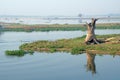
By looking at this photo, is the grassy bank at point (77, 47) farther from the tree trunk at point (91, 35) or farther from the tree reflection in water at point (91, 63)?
the tree reflection in water at point (91, 63)

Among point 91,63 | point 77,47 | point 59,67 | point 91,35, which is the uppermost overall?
point 91,35

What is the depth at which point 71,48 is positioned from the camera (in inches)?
971

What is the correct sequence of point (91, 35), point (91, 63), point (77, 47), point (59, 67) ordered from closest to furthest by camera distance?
point (59, 67) < point (91, 63) < point (77, 47) < point (91, 35)

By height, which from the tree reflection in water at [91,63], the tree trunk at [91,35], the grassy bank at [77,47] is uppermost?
the tree trunk at [91,35]

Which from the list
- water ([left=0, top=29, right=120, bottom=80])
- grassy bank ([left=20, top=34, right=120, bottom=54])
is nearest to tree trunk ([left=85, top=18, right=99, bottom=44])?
grassy bank ([left=20, top=34, right=120, bottom=54])

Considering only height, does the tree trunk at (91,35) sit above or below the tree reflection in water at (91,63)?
above

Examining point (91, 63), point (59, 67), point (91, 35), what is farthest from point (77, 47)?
point (59, 67)

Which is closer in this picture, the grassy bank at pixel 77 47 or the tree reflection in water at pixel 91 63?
the tree reflection in water at pixel 91 63

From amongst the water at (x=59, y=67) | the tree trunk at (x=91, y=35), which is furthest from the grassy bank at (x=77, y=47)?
the water at (x=59, y=67)

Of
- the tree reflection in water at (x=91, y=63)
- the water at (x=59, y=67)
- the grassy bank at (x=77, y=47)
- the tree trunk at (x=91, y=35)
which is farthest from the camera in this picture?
the tree trunk at (x=91, y=35)

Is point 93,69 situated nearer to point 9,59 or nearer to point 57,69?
point 57,69

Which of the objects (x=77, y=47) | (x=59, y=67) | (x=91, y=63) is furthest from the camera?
(x=77, y=47)

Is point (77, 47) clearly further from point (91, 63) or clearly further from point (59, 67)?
point (59, 67)

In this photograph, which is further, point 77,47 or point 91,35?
point 91,35
